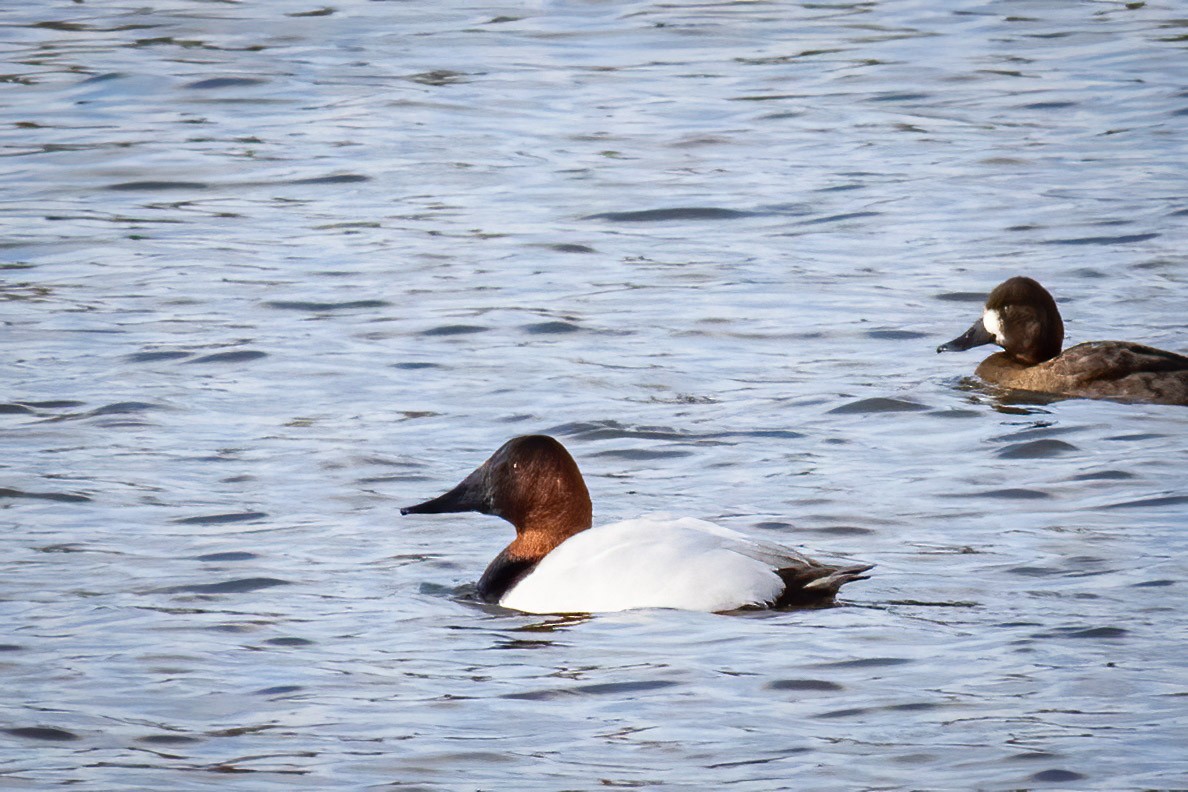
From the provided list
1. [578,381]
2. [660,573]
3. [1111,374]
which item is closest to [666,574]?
[660,573]

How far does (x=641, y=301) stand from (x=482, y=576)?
5.08 meters

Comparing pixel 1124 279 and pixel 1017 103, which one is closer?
pixel 1124 279

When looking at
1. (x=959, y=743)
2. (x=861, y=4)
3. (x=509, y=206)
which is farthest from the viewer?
(x=861, y=4)

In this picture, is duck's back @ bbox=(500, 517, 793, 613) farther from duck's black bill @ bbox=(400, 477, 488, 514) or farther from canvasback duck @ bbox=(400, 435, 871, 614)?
duck's black bill @ bbox=(400, 477, 488, 514)

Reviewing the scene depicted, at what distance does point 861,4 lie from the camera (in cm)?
2203

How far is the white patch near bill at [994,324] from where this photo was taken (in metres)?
10.9

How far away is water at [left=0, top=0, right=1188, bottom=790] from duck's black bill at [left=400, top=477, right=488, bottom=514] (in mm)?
203

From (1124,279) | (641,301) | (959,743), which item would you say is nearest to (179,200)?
(641,301)

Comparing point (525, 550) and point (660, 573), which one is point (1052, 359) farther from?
point (660, 573)

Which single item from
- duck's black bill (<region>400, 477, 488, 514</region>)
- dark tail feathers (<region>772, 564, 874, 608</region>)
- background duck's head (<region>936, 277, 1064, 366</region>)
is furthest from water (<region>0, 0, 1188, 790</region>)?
background duck's head (<region>936, 277, 1064, 366</region>)

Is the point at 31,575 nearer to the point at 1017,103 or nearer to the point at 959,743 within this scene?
the point at 959,743

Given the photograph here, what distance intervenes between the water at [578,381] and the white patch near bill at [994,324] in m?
0.32

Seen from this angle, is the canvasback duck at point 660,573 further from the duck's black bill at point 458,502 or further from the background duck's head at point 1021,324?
the background duck's head at point 1021,324

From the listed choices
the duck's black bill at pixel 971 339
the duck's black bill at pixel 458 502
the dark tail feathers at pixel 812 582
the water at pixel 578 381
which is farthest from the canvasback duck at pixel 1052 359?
the duck's black bill at pixel 458 502
